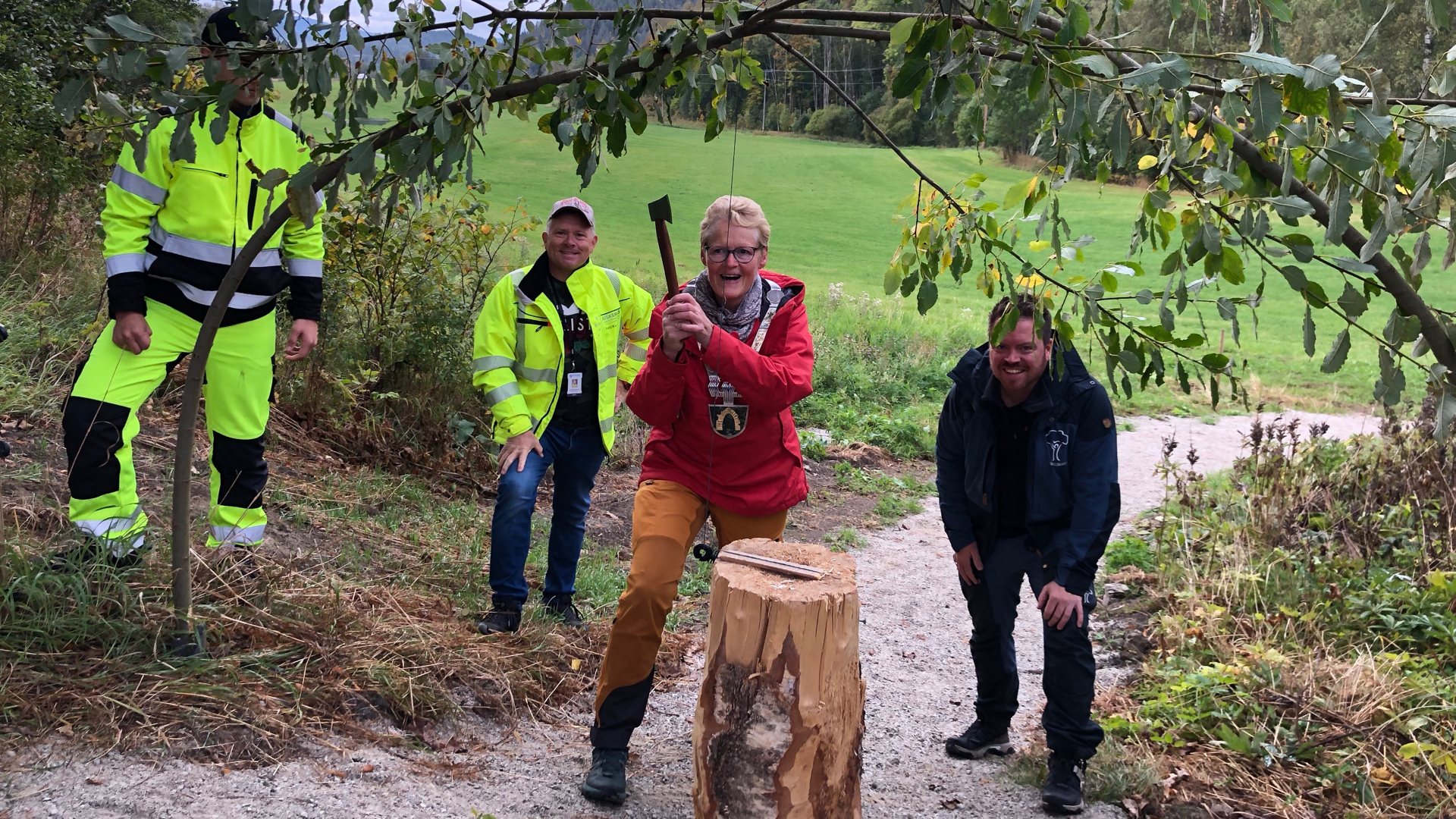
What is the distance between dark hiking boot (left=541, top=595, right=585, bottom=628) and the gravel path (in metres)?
0.57

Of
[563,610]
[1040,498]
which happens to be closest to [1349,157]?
[1040,498]

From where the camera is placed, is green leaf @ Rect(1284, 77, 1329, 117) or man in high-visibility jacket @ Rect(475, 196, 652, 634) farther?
man in high-visibility jacket @ Rect(475, 196, 652, 634)

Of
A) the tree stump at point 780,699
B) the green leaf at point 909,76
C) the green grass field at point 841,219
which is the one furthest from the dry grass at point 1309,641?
the green leaf at point 909,76

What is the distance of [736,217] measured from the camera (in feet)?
Result: 12.4

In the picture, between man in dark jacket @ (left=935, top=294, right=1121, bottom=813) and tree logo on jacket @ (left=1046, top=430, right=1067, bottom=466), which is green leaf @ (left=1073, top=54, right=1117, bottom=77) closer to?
man in dark jacket @ (left=935, top=294, right=1121, bottom=813)

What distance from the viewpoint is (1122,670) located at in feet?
18.2

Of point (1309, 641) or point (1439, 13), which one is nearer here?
point (1439, 13)

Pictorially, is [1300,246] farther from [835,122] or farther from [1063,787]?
[835,122]

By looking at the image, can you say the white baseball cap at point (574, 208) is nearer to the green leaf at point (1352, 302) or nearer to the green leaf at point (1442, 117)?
the green leaf at point (1352, 302)

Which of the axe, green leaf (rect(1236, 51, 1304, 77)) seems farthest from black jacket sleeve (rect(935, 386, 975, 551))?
green leaf (rect(1236, 51, 1304, 77))

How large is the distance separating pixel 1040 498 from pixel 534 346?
7.76 feet

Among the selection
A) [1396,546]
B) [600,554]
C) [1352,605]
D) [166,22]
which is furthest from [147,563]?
[166,22]

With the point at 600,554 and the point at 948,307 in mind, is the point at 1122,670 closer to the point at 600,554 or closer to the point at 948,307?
the point at 600,554

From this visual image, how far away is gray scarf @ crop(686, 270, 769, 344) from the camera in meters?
3.89
